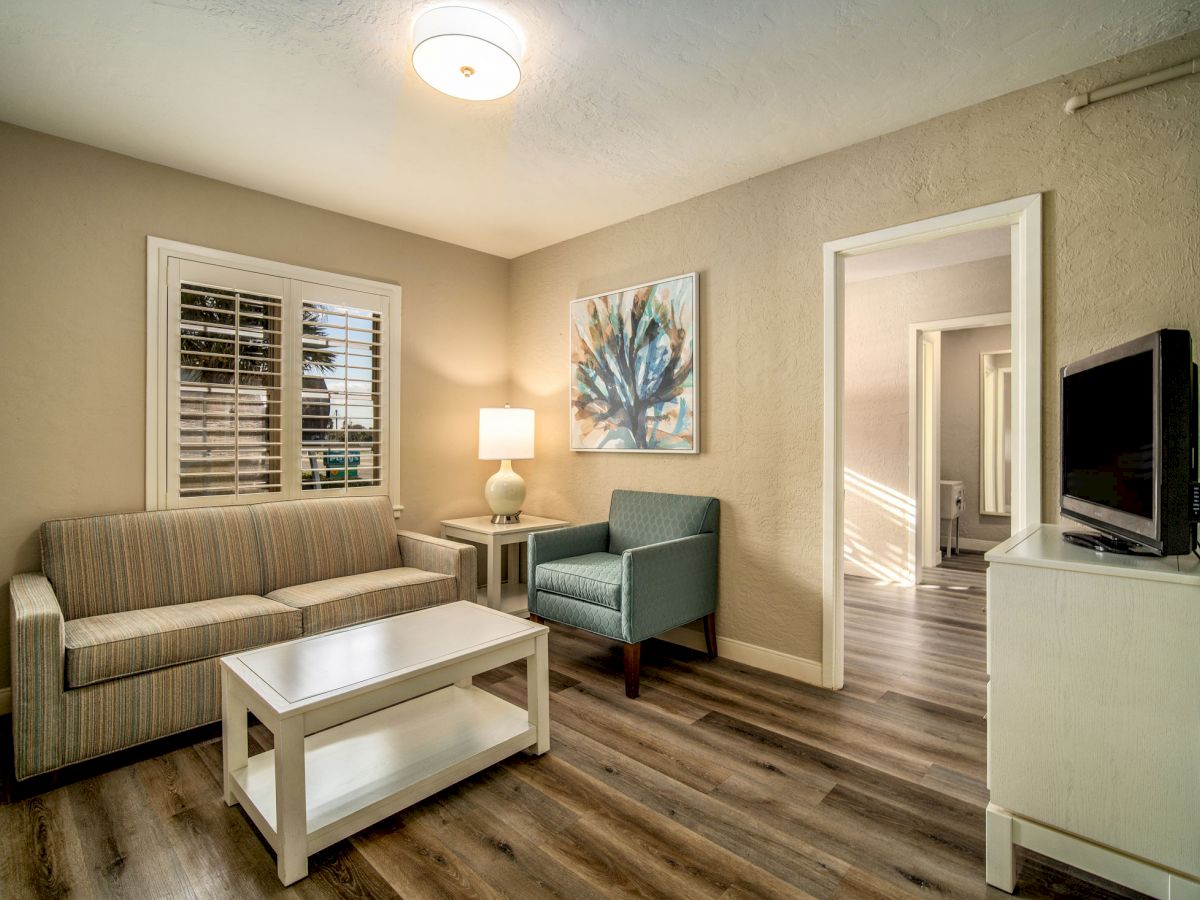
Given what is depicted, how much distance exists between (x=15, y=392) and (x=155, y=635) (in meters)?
1.29

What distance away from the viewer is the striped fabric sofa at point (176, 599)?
2.08 m

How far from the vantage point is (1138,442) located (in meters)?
1.58

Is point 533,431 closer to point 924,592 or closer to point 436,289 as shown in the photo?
point 436,289

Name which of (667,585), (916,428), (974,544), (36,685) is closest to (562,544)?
(667,585)

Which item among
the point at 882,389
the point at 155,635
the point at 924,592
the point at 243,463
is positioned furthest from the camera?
the point at 882,389

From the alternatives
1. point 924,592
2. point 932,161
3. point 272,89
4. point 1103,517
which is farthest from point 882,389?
point 272,89

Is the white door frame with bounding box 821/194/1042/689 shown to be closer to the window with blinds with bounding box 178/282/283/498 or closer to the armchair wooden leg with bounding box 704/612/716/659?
the armchair wooden leg with bounding box 704/612/716/659

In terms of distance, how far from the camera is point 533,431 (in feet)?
13.3

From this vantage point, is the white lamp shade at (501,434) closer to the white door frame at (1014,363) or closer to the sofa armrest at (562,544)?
the sofa armrest at (562,544)

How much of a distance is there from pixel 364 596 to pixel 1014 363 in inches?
118

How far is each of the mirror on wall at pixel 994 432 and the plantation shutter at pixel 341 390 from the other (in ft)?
18.9

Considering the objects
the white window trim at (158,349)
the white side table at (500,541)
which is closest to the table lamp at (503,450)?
the white side table at (500,541)

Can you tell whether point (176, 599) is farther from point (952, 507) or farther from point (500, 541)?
point (952, 507)

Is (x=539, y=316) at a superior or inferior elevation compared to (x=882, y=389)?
superior
